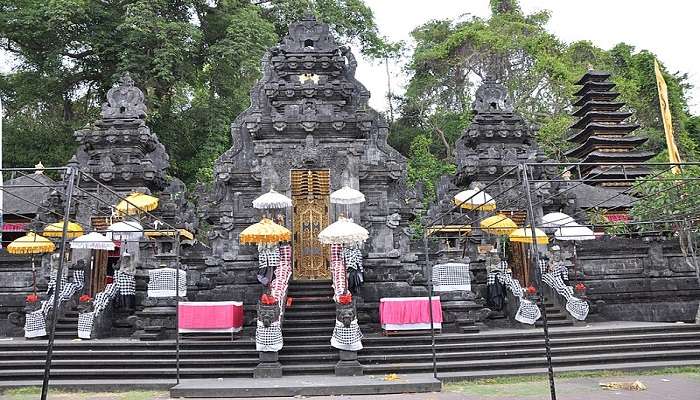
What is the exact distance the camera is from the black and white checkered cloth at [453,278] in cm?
1477

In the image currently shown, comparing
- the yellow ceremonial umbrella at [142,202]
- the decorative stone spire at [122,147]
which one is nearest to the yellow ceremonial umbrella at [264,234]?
the yellow ceremonial umbrella at [142,202]

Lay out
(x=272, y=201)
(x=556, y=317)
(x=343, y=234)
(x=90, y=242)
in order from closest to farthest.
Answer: (x=343, y=234), (x=90, y=242), (x=272, y=201), (x=556, y=317)

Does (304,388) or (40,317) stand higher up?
(40,317)

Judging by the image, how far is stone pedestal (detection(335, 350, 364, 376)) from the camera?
11484mm

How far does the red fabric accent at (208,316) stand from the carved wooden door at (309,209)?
4.16 meters

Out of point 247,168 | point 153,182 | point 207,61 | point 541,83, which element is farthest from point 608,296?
point 207,61

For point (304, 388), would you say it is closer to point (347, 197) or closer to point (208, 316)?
point (208, 316)

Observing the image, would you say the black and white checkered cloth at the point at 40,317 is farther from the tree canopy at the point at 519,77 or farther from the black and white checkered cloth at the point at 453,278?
the tree canopy at the point at 519,77

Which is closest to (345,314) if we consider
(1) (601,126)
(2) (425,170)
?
(2) (425,170)

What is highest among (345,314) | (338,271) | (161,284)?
(338,271)

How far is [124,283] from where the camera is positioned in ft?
51.3

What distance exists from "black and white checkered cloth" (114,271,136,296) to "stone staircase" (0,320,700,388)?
269 cm

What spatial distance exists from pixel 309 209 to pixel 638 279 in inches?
403

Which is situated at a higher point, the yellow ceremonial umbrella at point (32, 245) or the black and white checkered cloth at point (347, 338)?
the yellow ceremonial umbrella at point (32, 245)
